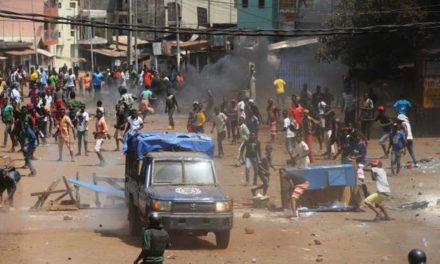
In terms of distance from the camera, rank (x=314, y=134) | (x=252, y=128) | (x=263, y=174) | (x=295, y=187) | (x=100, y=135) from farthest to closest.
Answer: (x=314, y=134), (x=252, y=128), (x=100, y=135), (x=263, y=174), (x=295, y=187)

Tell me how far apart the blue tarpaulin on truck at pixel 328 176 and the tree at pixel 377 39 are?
14208 millimetres

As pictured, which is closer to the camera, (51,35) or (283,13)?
(283,13)

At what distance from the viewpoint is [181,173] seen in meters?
15.1

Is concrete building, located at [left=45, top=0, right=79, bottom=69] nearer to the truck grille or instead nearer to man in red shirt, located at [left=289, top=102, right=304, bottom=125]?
man in red shirt, located at [left=289, top=102, right=304, bottom=125]

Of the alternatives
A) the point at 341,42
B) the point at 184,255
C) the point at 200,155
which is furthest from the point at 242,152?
the point at 341,42

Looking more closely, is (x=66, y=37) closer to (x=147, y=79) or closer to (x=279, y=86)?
(x=147, y=79)

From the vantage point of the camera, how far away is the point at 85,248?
48.4ft

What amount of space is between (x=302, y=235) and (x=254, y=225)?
4.39ft

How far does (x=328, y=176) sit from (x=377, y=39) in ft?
55.1

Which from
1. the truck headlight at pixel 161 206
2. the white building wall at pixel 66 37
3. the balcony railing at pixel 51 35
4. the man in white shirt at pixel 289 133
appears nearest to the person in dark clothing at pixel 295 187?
the truck headlight at pixel 161 206

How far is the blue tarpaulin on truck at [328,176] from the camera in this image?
61.4ft

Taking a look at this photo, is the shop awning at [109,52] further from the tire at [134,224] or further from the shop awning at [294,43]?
the tire at [134,224]

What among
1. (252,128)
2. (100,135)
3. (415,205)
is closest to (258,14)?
(252,128)

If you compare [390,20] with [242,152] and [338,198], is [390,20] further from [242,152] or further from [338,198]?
[338,198]
